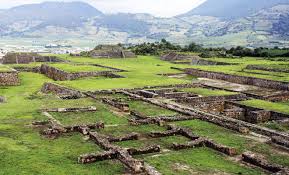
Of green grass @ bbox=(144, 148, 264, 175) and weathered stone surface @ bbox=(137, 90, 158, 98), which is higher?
weathered stone surface @ bbox=(137, 90, 158, 98)

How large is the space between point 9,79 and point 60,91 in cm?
952

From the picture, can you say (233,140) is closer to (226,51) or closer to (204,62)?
(204,62)

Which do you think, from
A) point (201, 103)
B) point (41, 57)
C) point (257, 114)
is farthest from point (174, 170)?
point (41, 57)

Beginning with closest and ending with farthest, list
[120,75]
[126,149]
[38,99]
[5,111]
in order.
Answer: [126,149], [5,111], [38,99], [120,75]

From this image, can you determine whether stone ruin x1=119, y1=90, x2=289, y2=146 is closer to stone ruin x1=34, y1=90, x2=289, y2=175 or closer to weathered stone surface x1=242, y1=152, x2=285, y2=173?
stone ruin x1=34, y1=90, x2=289, y2=175

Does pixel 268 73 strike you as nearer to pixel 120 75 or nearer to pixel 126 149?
pixel 120 75

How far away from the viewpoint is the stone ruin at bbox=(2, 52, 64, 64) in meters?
60.5

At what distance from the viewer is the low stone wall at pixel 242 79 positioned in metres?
34.1

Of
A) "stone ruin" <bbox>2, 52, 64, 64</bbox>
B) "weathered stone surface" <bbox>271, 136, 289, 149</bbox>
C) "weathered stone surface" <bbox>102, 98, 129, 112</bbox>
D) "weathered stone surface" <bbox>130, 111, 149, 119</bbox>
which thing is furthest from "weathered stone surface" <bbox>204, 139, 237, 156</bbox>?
"stone ruin" <bbox>2, 52, 64, 64</bbox>

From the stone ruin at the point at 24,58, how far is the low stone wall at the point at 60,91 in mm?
27740

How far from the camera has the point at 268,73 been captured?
40.2 metres

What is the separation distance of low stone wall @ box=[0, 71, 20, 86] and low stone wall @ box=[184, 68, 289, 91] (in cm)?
1908

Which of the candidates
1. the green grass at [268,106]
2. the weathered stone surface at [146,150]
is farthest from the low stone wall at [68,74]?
the weathered stone surface at [146,150]

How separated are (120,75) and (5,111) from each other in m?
18.5
